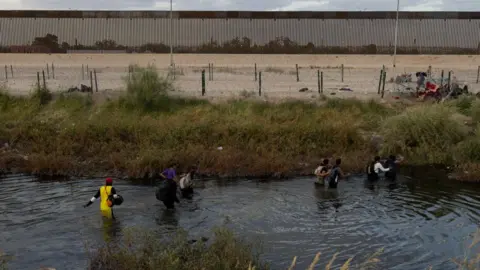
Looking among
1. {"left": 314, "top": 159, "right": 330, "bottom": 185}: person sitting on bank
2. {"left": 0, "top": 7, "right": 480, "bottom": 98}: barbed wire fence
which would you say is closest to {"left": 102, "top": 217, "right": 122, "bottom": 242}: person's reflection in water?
{"left": 314, "top": 159, "right": 330, "bottom": 185}: person sitting on bank

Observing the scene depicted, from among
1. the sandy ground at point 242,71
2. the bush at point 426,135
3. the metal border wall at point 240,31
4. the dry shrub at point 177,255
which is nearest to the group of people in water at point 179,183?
the bush at point 426,135

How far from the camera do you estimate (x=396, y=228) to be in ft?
46.3

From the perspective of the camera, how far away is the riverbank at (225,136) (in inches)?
808

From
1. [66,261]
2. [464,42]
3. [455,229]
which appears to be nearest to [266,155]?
[455,229]

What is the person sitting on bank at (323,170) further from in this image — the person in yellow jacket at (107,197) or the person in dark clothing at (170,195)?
the person in yellow jacket at (107,197)

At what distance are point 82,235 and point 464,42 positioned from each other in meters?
47.4

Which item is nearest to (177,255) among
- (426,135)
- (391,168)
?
(391,168)

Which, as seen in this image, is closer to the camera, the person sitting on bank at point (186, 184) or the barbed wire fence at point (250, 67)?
the person sitting on bank at point (186, 184)

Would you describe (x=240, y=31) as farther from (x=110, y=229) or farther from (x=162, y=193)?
(x=110, y=229)

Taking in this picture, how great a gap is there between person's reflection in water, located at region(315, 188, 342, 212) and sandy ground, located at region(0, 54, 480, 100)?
11.0m

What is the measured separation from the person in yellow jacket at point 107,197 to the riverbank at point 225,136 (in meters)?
5.52

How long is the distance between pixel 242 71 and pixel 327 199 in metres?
26.3

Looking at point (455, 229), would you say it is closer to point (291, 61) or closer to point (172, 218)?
point (172, 218)

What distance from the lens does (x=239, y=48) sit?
169 feet
